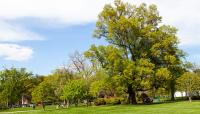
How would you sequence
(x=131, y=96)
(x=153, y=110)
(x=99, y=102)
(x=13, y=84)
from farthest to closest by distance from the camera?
1. (x=13, y=84)
2. (x=99, y=102)
3. (x=131, y=96)
4. (x=153, y=110)

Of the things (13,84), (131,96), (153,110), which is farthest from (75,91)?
(13,84)

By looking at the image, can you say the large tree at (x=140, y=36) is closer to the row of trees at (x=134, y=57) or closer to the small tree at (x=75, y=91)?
the row of trees at (x=134, y=57)

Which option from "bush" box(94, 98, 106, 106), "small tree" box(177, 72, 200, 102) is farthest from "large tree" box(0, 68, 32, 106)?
"small tree" box(177, 72, 200, 102)

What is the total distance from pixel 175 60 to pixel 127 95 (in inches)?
472

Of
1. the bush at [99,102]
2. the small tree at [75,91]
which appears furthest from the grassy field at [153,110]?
the bush at [99,102]

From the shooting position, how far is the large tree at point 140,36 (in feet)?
205

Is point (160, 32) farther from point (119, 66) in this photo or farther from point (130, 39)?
point (119, 66)

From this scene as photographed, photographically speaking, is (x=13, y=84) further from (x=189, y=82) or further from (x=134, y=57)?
(x=189, y=82)

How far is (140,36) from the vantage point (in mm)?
63031

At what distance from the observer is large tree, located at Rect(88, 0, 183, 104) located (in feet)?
205

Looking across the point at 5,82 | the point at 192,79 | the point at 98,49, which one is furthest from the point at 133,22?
the point at 5,82

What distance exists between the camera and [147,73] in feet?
192

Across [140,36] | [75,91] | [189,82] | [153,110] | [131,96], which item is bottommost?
[153,110]

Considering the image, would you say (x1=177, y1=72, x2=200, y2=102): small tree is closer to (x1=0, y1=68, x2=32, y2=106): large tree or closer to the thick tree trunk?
the thick tree trunk
